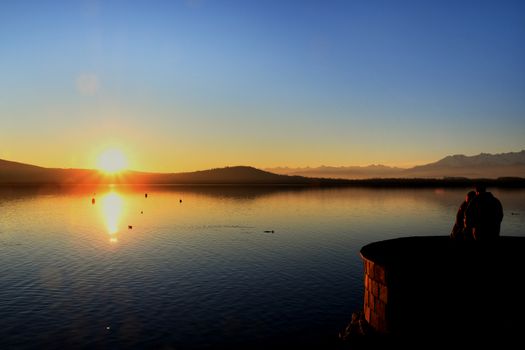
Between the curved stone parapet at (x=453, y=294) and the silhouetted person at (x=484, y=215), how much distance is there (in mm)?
1400

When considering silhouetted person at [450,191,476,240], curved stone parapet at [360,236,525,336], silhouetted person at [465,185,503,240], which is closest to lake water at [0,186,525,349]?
curved stone parapet at [360,236,525,336]

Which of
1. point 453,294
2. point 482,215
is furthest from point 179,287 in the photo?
point 453,294

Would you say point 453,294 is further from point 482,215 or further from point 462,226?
point 462,226

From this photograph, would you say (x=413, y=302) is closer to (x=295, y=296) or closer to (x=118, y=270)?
(x=295, y=296)

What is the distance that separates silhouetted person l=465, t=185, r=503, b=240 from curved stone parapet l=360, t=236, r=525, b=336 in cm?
140

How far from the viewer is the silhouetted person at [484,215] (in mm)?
18609

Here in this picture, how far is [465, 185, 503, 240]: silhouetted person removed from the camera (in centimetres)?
1861

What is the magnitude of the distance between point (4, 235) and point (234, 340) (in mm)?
57230

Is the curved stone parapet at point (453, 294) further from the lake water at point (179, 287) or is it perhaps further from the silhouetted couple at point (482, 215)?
the lake water at point (179, 287)

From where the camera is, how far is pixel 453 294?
49.6 feet

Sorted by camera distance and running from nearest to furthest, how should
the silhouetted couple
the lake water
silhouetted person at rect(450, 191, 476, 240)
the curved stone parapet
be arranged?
the curved stone parapet < the silhouetted couple < silhouetted person at rect(450, 191, 476, 240) < the lake water

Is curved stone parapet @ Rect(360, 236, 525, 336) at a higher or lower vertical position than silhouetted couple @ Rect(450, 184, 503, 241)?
lower

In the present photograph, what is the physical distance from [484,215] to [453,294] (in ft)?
17.1

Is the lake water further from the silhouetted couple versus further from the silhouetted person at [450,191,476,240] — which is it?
the silhouetted couple
